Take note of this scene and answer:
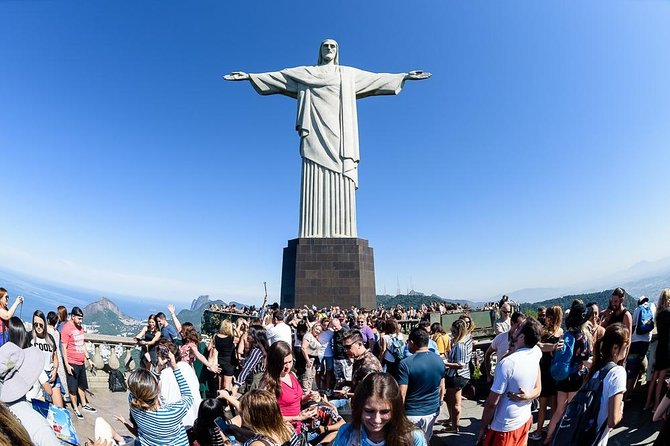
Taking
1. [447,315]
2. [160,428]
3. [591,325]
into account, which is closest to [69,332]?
[160,428]

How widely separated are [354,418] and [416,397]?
1.74 m

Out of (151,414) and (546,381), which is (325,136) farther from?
(151,414)

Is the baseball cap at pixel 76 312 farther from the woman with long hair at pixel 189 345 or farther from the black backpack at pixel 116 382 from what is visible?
the black backpack at pixel 116 382

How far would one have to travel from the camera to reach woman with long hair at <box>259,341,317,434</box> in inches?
150

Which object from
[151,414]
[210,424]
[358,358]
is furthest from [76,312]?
[358,358]

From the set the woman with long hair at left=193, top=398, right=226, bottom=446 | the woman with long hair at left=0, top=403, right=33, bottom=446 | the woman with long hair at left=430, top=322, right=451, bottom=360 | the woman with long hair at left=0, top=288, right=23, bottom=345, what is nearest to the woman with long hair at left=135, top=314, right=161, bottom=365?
the woman with long hair at left=0, top=288, right=23, bottom=345

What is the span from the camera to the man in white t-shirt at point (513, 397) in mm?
3678

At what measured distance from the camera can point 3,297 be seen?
615 centimetres

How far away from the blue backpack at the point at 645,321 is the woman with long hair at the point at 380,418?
4886mm

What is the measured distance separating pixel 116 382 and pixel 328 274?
955cm

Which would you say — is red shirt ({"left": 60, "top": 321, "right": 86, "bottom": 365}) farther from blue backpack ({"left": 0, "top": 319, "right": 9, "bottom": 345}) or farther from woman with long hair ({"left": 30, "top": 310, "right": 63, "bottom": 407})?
blue backpack ({"left": 0, "top": 319, "right": 9, "bottom": 345})

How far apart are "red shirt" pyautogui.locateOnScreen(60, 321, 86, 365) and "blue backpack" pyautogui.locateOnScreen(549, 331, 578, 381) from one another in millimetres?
6709

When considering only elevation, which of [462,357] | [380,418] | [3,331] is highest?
[3,331]

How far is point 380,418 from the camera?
244cm
